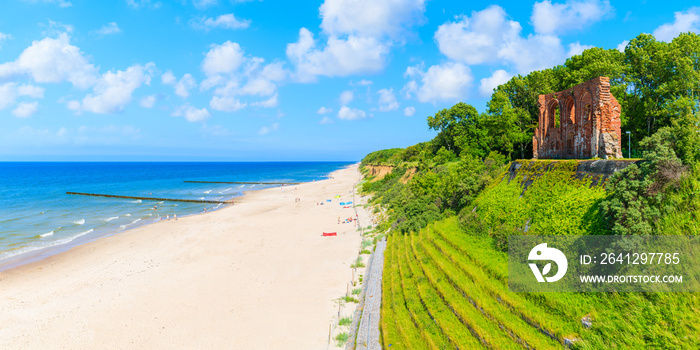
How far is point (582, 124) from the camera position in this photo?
76.0 ft

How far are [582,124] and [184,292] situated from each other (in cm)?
3051

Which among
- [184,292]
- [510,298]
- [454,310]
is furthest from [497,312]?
[184,292]

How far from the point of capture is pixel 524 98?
134 ft

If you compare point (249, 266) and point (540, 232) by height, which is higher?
point (540, 232)

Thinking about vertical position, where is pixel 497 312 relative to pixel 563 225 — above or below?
below

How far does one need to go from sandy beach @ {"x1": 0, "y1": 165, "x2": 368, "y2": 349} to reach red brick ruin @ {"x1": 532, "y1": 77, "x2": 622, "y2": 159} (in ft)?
63.2

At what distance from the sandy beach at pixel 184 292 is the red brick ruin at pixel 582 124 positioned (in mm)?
19251

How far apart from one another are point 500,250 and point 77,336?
901 inches

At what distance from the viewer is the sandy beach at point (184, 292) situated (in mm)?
16281

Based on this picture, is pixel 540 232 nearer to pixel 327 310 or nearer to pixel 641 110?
pixel 327 310

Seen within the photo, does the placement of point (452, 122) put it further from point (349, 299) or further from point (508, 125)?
point (349, 299)

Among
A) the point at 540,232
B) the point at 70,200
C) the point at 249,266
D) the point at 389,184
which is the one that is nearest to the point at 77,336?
the point at 249,266

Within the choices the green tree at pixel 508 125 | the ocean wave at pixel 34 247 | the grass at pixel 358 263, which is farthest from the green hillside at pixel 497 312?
the ocean wave at pixel 34 247

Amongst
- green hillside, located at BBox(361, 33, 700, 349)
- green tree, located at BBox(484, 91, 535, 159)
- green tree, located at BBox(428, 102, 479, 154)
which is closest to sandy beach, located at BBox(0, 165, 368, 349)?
green hillside, located at BBox(361, 33, 700, 349)
